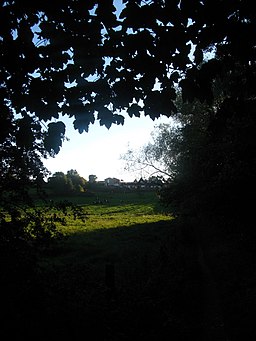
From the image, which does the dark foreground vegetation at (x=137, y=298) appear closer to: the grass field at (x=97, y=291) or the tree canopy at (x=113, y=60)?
the grass field at (x=97, y=291)

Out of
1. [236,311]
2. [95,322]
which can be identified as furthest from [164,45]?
[236,311]

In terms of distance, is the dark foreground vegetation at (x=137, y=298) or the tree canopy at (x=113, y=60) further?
the dark foreground vegetation at (x=137, y=298)

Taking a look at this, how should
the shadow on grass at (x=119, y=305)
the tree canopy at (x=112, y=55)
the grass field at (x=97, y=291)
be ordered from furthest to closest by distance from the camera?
1. the grass field at (x=97, y=291)
2. the shadow on grass at (x=119, y=305)
3. the tree canopy at (x=112, y=55)

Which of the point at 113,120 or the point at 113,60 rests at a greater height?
the point at 113,60

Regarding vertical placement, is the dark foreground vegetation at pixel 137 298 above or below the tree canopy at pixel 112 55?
below

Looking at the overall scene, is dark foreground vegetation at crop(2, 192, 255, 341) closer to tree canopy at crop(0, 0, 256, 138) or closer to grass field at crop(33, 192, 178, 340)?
grass field at crop(33, 192, 178, 340)

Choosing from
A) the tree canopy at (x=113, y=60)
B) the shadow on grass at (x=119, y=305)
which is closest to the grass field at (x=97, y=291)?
the shadow on grass at (x=119, y=305)

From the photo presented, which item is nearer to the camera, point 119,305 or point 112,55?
point 112,55

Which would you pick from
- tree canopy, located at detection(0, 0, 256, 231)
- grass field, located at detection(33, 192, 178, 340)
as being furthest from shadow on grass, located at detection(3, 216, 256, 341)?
tree canopy, located at detection(0, 0, 256, 231)

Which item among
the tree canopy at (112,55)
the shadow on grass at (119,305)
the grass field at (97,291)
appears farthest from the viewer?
the grass field at (97,291)

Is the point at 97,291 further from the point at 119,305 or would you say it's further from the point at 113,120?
the point at 113,120

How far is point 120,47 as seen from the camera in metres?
4.12

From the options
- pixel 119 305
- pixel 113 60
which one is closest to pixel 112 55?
pixel 113 60

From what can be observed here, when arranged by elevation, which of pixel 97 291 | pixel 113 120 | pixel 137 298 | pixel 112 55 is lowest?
pixel 137 298
